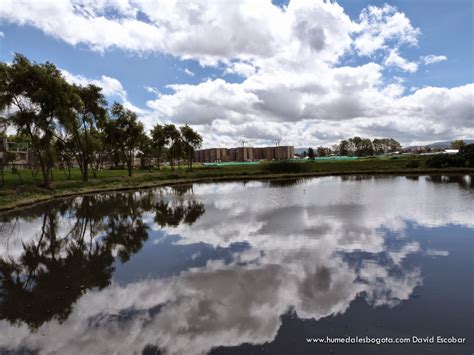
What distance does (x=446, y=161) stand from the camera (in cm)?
6725

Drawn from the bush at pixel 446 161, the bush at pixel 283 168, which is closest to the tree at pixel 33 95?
the bush at pixel 283 168

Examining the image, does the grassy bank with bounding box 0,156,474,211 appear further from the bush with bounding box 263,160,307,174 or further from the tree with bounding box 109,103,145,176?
the tree with bounding box 109,103,145,176

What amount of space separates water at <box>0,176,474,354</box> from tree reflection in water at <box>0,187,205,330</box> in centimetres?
7

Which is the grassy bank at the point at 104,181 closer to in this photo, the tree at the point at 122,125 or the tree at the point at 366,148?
the tree at the point at 122,125

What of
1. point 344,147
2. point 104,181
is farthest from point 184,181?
point 344,147

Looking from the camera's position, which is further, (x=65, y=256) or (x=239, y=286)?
(x=65, y=256)

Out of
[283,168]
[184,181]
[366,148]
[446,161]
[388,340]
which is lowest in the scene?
[388,340]

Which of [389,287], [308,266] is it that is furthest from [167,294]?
[389,287]

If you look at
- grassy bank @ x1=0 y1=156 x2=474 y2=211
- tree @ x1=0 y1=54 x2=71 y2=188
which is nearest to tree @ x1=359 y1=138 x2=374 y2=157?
grassy bank @ x1=0 y1=156 x2=474 y2=211

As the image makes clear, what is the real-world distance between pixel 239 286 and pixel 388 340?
169 inches

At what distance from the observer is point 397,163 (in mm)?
79500

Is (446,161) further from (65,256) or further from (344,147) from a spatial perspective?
(344,147)

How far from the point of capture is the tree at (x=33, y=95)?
106ft

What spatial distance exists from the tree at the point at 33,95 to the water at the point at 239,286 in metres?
20.2
